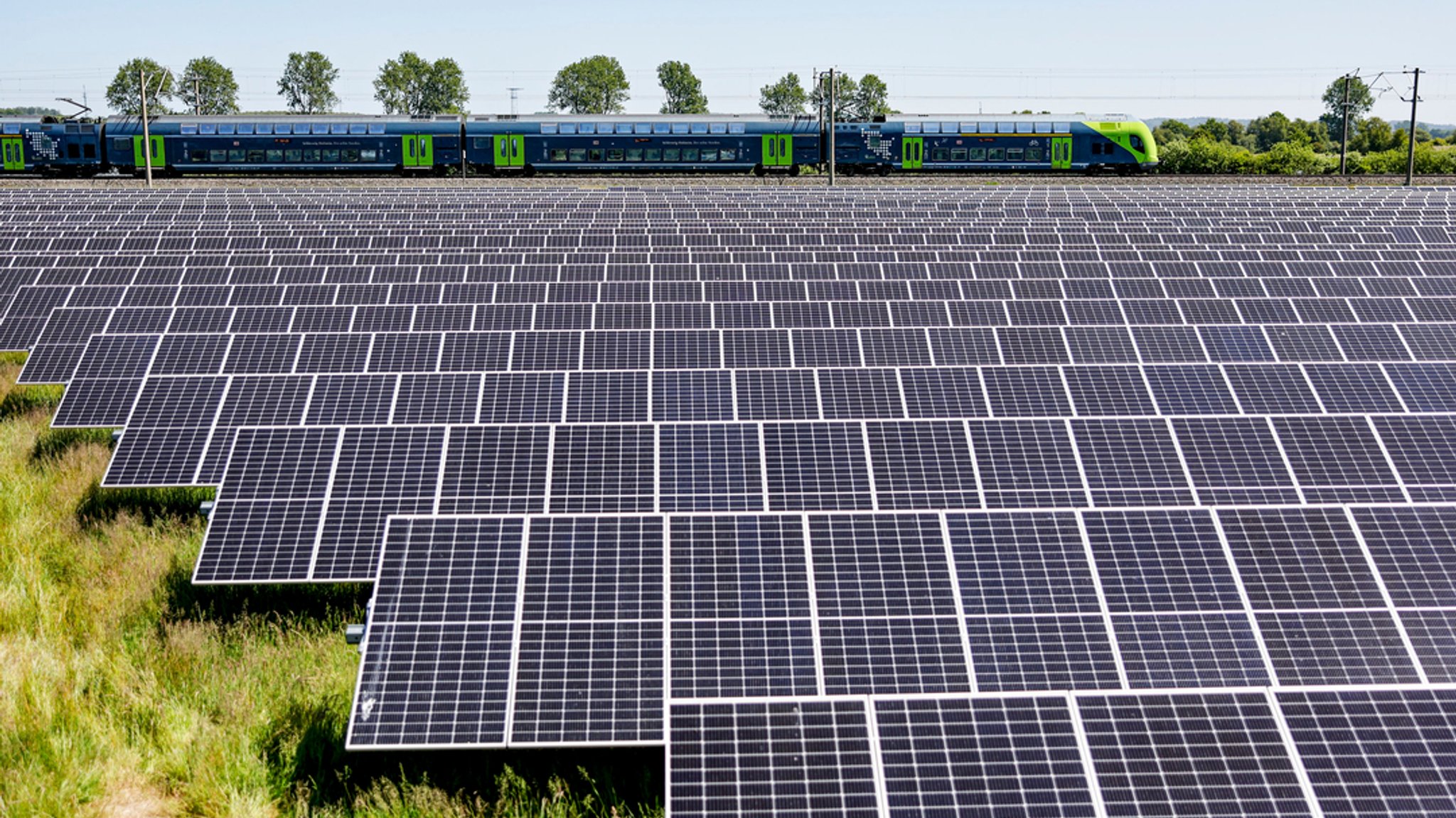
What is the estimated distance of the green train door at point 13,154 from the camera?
66.5 meters

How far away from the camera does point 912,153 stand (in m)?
66.5

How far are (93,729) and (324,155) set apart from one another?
63483 millimetres

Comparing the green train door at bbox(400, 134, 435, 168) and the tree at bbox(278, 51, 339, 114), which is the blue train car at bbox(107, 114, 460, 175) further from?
the tree at bbox(278, 51, 339, 114)

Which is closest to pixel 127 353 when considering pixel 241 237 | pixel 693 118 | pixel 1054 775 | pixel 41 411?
pixel 41 411

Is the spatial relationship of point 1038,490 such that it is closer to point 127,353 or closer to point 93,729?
point 93,729

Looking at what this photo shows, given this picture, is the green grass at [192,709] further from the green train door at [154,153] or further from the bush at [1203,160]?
the bush at [1203,160]

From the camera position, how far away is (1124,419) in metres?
10.4

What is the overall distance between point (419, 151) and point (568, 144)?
7.74 meters

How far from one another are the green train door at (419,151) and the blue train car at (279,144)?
37mm

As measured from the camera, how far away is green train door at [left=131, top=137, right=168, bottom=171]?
217 feet

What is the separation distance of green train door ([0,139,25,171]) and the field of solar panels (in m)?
57.0

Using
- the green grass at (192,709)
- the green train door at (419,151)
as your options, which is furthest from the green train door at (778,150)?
the green grass at (192,709)

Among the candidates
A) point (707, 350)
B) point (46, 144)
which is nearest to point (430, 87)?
point (46, 144)

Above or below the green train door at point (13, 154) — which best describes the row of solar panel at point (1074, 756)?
below
